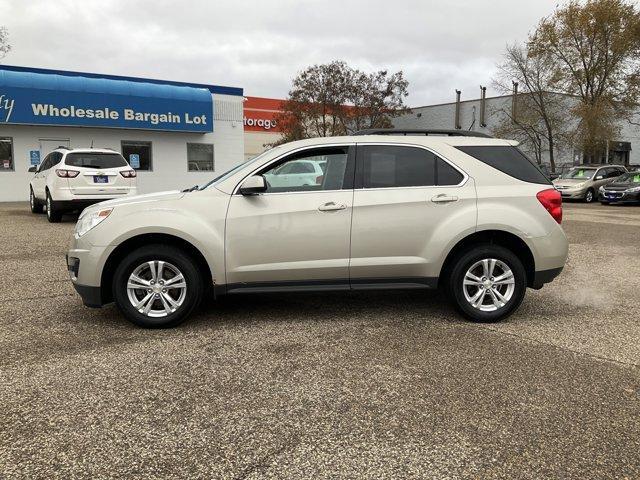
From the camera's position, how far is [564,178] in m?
26.9

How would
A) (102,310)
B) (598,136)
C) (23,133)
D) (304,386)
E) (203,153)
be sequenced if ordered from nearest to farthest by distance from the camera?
1. (304,386)
2. (102,310)
3. (23,133)
4. (203,153)
5. (598,136)

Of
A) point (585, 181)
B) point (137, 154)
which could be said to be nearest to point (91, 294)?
point (137, 154)

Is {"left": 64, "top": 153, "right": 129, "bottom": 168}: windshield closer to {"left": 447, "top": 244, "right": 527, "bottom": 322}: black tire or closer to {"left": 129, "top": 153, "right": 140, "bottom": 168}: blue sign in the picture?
{"left": 447, "top": 244, "right": 527, "bottom": 322}: black tire

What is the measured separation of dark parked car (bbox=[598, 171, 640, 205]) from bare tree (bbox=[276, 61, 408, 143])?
1444cm

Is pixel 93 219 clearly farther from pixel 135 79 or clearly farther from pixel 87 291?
pixel 135 79

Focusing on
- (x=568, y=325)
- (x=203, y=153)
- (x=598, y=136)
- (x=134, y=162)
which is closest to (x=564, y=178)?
(x=598, y=136)

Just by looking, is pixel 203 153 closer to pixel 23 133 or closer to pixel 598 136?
pixel 23 133

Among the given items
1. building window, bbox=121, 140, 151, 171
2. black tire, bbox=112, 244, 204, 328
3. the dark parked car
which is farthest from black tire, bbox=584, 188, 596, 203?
black tire, bbox=112, 244, 204, 328

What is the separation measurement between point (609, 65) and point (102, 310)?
36.2 m

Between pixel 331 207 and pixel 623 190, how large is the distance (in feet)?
74.9

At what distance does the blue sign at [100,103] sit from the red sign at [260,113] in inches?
757

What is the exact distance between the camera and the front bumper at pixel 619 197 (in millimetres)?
23141

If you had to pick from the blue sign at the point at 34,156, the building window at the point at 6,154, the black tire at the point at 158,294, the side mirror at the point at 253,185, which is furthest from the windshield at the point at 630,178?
the building window at the point at 6,154

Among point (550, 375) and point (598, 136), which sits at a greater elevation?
point (598, 136)
